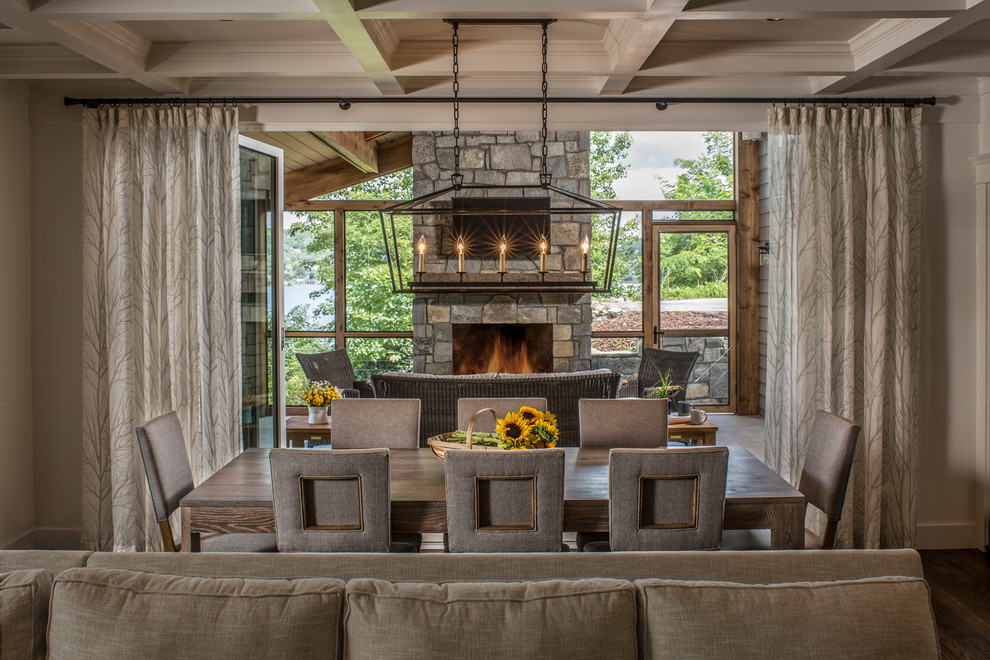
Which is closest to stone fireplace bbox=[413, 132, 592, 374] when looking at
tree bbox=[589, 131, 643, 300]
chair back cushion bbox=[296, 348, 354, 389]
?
chair back cushion bbox=[296, 348, 354, 389]

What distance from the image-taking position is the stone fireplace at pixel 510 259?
6336mm

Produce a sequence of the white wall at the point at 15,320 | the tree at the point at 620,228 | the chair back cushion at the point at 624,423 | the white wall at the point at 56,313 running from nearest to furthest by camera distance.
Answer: the chair back cushion at the point at 624,423 < the white wall at the point at 15,320 < the white wall at the point at 56,313 < the tree at the point at 620,228

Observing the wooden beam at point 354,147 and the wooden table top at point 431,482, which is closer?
the wooden table top at point 431,482

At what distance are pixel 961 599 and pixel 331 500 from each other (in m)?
2.88

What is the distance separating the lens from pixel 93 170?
149 inches

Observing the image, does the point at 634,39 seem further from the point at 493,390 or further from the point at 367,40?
the point at 493,390

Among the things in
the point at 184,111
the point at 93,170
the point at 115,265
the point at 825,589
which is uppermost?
the point at 184,111

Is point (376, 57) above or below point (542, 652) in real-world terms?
above

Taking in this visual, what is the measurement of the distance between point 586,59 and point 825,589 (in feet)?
8.98

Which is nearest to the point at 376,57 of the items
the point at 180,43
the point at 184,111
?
the point at 180,43

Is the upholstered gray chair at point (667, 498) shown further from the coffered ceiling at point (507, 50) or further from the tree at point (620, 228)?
the tree at point (620, 228)

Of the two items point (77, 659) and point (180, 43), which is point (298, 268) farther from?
point (77, 659)

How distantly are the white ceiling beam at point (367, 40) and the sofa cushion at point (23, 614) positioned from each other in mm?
1924

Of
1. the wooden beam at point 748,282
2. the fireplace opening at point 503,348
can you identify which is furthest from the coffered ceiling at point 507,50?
the wooden beam at point 748,282
